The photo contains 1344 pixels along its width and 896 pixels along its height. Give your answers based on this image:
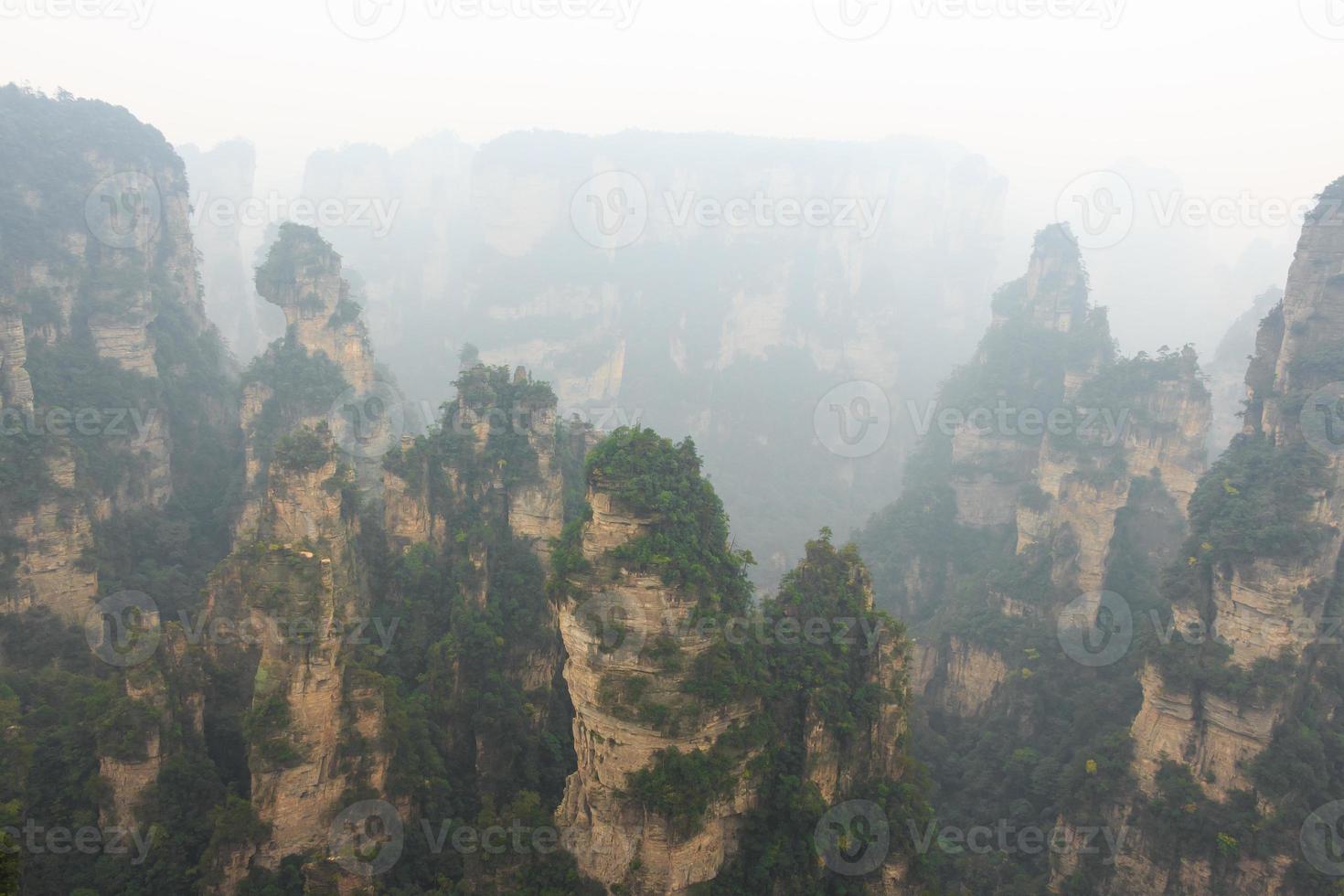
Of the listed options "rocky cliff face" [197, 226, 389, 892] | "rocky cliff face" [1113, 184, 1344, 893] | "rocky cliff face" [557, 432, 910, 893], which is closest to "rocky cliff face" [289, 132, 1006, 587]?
"rocky cliff face" [1113, 184, 1344, 893]

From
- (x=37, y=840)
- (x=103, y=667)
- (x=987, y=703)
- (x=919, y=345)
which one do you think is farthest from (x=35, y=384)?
(x=919, y=345)

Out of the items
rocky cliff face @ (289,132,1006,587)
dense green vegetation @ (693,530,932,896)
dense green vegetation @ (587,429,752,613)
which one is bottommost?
dense green vegetation @ (693,530,932,896)

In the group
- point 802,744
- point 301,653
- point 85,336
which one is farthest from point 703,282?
point 301,653

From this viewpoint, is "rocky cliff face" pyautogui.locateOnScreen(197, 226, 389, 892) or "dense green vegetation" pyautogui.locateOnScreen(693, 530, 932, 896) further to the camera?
"dense green vegetation" pyautogui.locateOnScreen(693, 530, 932, 896)

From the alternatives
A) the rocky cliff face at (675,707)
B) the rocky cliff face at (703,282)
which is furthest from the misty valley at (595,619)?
the rocky cliff face at (703,282)

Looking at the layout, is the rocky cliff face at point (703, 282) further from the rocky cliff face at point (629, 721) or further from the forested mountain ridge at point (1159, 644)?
the rocky cliff face at point (629, 721)

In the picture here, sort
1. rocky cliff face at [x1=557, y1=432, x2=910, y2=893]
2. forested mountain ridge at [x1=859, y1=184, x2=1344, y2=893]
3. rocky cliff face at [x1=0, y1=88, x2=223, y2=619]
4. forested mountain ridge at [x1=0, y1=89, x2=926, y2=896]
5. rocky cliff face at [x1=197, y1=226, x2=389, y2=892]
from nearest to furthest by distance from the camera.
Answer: rocky cliff face at [x1=197, y1=226, x2=389, y2=892] → forested mountain ridge at [x1=0, y1=89, x2=926, y2=896] → rocky cliff face at [x1=557, y1=432, x2=910, y2=893] → forested mountain ridge at [x1=859, y1=184, x2=1344, y2=893] → rocky cliff face at [x1=0, y1=88, x2=223, y2=619]

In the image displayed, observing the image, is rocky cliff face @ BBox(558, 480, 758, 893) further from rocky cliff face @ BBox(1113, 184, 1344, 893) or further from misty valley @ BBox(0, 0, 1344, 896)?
rocky cliff face @ BBox(1113, 184, 1344, 893)

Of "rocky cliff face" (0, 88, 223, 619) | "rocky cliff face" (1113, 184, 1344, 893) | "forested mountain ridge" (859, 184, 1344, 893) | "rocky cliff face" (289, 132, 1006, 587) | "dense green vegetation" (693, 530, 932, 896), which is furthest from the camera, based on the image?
"rocky cliff face" (289, 132, 1006, 587)

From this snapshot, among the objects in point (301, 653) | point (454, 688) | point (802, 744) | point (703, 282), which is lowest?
point (454, 688)

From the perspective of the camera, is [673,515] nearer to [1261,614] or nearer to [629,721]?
[629,721]

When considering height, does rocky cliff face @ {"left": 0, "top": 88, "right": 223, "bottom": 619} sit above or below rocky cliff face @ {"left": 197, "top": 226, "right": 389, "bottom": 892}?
above

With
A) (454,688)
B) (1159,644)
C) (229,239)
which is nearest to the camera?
(454,688)

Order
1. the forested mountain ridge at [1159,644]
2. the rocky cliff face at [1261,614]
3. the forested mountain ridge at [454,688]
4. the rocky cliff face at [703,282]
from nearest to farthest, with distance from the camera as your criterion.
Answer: the forested mountain ridge at [454,688]
the rocky cliff face at [1261,614]
the forested mountain ridge at [1159,644]
the rocky cliff face at [703,282]
